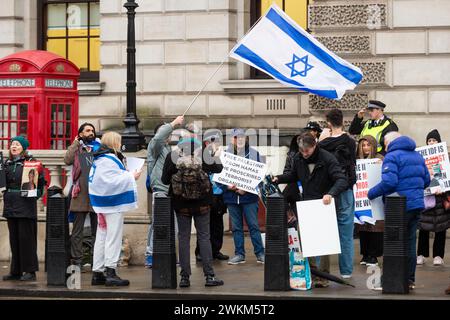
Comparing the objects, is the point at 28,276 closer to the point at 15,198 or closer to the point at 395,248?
the point at 15,198

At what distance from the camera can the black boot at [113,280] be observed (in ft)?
47.4

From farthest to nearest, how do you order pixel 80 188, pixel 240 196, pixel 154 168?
pixel 240 196, pixel 154 168, pixel 80 188

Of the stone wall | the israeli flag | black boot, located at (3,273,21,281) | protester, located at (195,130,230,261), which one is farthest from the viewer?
the stone wall

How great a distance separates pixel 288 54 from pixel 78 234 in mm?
3474

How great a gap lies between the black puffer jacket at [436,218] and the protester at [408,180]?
217cm

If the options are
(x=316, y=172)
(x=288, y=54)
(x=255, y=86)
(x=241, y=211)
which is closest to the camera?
(x=316, y=172)

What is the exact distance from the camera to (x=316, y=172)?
46.6ft

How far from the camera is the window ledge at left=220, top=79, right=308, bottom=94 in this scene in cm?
2141

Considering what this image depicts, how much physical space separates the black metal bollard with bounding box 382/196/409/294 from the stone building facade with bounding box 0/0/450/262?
6.56 metres

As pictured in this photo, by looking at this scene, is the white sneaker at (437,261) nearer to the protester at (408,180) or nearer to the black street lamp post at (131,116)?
the protester at (408,180)

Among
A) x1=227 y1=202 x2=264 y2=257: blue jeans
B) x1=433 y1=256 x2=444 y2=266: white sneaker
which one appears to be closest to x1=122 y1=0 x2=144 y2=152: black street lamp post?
x1=227 y1=202 x2=264 y2=257: blue jeans

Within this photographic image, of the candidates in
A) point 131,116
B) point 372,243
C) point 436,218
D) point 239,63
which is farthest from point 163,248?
point 239,63

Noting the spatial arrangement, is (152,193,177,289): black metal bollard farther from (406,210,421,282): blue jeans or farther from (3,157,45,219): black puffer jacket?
(406,210,421,282): blue jeans
